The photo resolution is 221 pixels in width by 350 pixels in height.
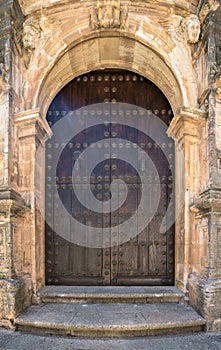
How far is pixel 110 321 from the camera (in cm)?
335

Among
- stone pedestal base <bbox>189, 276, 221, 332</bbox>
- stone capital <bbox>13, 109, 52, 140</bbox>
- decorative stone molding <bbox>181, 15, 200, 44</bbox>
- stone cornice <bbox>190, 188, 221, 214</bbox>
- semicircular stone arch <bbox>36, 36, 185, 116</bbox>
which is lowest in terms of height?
stone pedestal base <bbox>189, 276, 221, 332</bbox>

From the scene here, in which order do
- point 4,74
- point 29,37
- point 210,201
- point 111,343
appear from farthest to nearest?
point 29,37
point 4,74
point 210,201
point 111,343

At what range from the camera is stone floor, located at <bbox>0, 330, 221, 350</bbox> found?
3.03m

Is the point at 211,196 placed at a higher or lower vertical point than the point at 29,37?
lower

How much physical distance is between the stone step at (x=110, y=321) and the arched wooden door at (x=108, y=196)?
0.79m

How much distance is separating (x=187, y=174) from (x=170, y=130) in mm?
729

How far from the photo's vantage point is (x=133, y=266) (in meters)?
4.51

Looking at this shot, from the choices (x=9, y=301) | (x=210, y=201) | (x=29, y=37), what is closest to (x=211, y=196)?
(x=210, y=201)

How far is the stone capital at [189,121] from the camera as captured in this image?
398cm

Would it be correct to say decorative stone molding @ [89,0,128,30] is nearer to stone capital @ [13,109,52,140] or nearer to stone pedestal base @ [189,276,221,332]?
stone capital @ [13,109,52,140]

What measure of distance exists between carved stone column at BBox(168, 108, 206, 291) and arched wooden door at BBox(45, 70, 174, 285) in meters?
0.37

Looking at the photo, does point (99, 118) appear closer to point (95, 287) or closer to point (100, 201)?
point (100, 201)

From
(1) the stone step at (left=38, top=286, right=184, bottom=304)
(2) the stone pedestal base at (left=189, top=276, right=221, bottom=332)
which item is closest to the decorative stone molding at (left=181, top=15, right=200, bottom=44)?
(2) the stone pedestal base at (left=189, top=276, right=221, bottom=332)

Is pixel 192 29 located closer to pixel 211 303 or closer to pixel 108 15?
pixel 108 15
